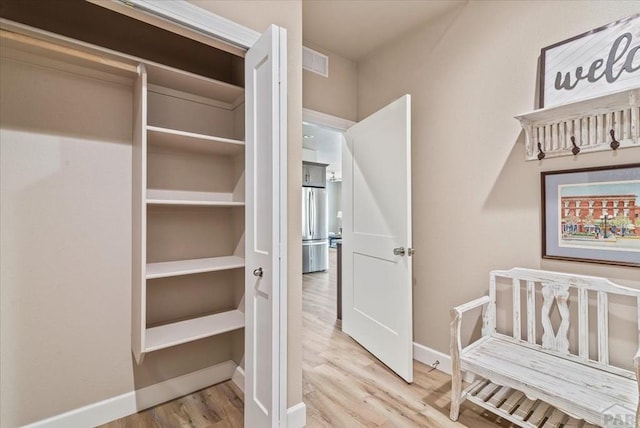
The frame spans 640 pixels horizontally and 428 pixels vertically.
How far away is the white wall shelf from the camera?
1510mm

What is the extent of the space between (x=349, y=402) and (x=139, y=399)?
4.38 feet

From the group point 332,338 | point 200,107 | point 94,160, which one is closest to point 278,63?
point 200,107

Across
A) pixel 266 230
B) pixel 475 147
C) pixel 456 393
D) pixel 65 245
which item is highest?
pixel 475 147

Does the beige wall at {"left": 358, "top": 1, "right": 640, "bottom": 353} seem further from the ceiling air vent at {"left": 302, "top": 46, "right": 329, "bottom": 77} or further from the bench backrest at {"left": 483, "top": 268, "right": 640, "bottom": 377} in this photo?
the ceiling air vent at {"left": 302, "top": 46, "right": 329, "bottom": 77}

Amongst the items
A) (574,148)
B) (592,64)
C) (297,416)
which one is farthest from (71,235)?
(592,64)

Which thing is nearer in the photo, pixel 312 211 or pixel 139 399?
pixel 139 399

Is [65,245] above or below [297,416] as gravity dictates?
above

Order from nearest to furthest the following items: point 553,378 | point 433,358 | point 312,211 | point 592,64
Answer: point 553,378, point 592,64, point 433,358, point 312,211

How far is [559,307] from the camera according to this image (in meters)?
1.72

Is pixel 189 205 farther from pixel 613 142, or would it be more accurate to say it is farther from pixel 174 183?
pixel 613 142

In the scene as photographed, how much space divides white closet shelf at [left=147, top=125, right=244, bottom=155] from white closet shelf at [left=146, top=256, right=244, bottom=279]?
0.77 m

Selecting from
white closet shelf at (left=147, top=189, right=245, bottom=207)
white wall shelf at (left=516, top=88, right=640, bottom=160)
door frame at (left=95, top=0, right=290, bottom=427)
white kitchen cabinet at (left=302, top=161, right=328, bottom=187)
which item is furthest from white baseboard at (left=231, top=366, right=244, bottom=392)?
white kitchen cabinet at (left=302, top=161, right=328, bottom=187)

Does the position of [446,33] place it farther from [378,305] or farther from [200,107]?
[378,305]

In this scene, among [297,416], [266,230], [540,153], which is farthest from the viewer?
[540,153]
